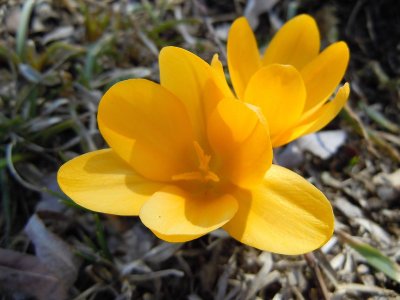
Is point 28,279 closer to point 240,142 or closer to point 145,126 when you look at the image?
point 145,126

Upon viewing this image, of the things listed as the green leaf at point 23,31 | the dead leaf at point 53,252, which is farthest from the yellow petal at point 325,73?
the green leaf at point 23,31

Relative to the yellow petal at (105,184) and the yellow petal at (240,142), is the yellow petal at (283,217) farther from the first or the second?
the yellow petal at (105,184)

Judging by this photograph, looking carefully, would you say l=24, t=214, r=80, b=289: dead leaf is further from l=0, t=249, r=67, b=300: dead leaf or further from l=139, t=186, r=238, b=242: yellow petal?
l=139, t=186, r=238, b=242: yellow petal

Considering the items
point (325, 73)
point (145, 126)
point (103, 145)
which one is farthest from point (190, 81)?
point (103, 145)

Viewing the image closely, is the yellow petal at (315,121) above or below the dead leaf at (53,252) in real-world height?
above

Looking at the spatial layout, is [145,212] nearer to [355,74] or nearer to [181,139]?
[181,139]

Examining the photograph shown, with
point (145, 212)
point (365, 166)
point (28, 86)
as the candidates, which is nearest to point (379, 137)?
point (365, 166)
